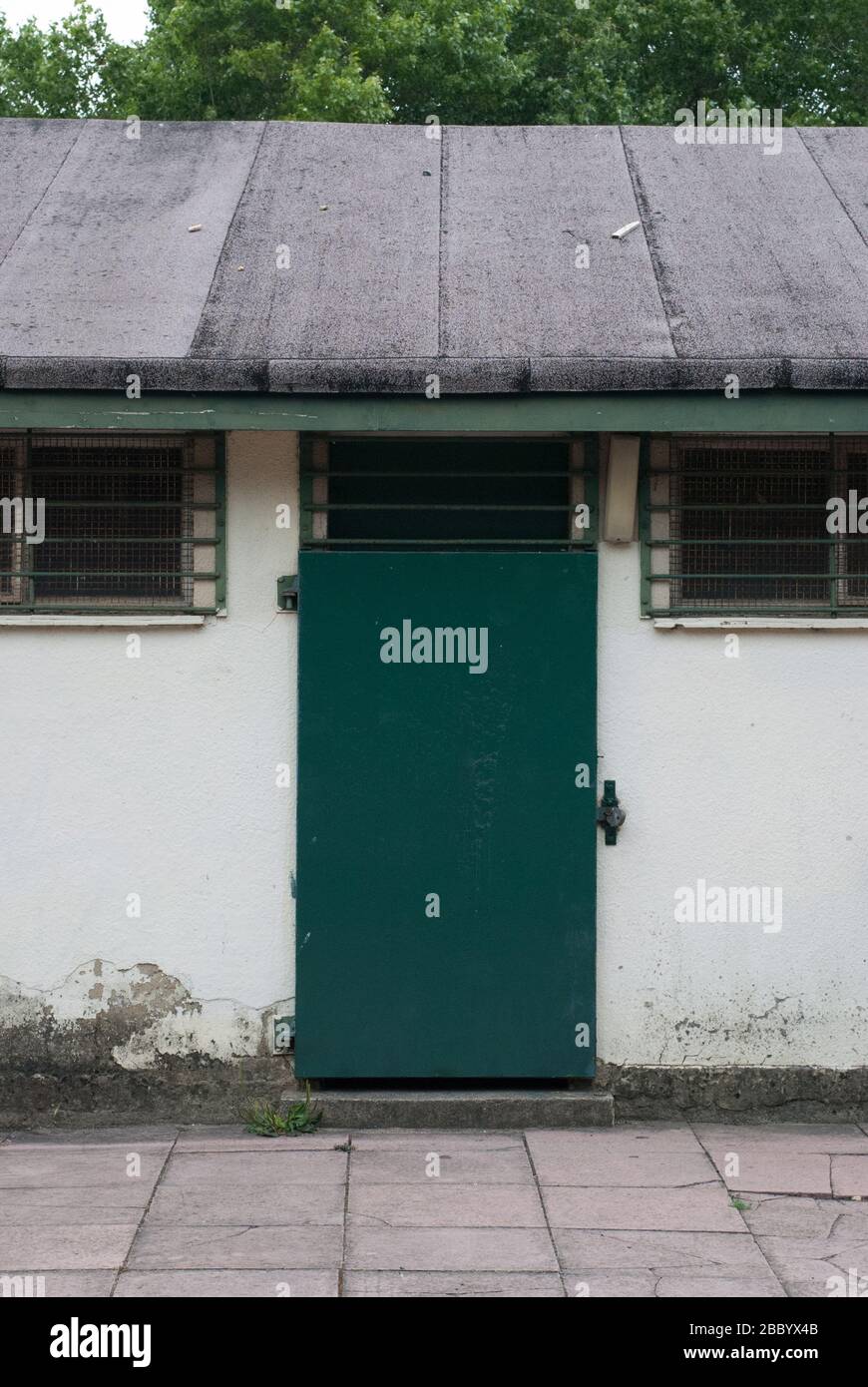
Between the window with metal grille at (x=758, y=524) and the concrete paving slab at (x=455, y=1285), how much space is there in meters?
→ 2.96

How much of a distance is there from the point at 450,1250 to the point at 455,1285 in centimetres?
29

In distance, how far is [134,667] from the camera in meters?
6.32

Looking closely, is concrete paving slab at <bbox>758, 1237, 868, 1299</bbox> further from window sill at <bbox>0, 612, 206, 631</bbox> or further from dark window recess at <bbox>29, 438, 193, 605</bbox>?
dark window recess at <bbox>29, 438, 193, 605</bbox>

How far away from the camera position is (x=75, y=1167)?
571 centimetres

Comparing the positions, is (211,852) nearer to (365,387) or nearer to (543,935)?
(543,935)

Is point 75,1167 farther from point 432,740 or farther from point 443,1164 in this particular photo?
point 432,740

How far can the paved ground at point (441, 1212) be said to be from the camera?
461cm

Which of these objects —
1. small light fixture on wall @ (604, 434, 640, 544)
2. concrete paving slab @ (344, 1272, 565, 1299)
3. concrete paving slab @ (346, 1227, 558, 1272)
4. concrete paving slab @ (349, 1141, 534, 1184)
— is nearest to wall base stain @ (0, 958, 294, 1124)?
concrete paving slab @ (349, 1141, 534, 1184)

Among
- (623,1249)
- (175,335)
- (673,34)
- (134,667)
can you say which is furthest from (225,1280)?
(673,34)

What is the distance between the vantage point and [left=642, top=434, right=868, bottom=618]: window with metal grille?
639cm

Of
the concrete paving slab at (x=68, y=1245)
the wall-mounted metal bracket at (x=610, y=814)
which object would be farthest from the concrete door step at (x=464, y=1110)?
the concrete paving slab at (x=68, y=1245)

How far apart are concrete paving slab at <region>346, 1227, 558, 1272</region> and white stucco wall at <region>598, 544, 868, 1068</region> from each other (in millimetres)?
1501

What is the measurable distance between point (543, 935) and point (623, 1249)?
5.29 feet

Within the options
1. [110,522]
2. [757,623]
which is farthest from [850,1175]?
[110,522]
